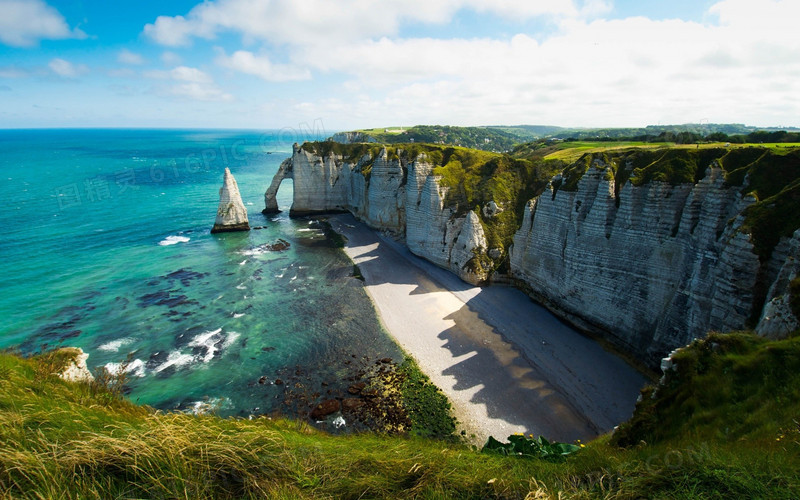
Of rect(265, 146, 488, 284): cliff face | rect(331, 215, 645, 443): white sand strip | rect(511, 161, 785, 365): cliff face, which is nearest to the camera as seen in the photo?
rect(511, 161, 785, 365): cliff face

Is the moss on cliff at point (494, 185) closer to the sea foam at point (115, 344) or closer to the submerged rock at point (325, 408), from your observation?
the submerged rock at point (325, 408)

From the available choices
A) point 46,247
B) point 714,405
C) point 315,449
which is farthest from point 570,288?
point 46,247

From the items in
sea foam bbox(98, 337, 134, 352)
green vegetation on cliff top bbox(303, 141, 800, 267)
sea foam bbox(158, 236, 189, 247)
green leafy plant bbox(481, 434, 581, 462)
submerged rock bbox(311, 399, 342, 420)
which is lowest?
submerged rock bbox(311, 399, 342, 420)

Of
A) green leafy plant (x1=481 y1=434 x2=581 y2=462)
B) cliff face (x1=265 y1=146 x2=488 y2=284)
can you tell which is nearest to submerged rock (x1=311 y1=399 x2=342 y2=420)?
green leafy plant (x1=481 y1=434 x2=581 y2=462)

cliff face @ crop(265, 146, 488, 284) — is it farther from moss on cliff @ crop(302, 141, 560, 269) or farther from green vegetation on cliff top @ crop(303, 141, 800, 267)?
green vegetation on cliff top @ crop(303, 141, 800, 267)

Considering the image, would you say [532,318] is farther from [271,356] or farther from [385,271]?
[271,356]

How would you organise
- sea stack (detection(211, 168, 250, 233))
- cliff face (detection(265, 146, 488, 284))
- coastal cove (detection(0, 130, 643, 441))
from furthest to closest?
sea stack (detection(211, 168, 250, 233)), cliff face (detection(265, 146, 488, 284)), coastal cove (detection(0, 130, 643, 441))

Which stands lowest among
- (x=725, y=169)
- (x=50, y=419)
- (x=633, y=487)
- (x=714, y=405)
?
(x=714, y=405)
